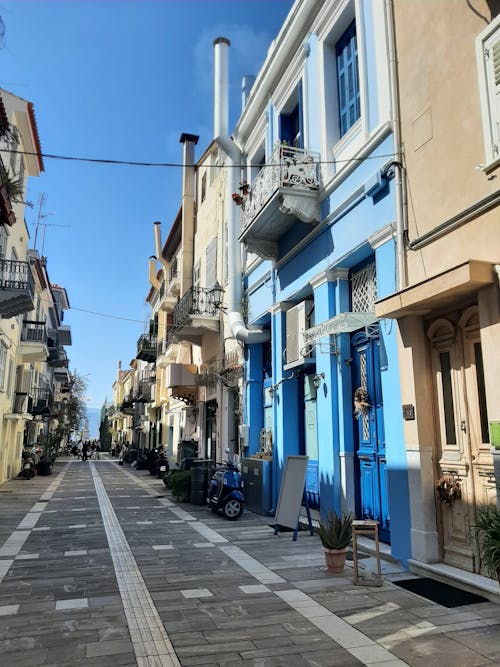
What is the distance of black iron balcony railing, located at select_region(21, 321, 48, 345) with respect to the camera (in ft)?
73.7

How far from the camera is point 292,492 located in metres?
8.45

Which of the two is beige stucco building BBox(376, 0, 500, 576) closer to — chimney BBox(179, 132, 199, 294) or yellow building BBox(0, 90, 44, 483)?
yellow building BBox(0, 90, 44, 483)

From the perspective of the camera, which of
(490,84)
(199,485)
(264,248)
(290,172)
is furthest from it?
(199,485)

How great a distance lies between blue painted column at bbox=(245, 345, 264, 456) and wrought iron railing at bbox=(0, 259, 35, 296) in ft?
22.7

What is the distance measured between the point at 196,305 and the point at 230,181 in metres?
4.29

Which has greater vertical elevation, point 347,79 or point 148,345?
point 347,79

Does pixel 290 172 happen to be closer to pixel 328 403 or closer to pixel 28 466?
pixel 328 403

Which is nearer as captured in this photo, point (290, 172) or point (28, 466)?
point (290, 172)

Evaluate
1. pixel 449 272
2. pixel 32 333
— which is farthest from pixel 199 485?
pixel 32 333

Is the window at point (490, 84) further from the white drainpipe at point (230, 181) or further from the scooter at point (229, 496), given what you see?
the white drainpipe at point (230, 181)

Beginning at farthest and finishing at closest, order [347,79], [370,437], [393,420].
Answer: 1. [347,79]
2. [370,437]
3. [393,420]

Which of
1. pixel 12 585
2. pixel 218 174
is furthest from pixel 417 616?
pixel 218 174

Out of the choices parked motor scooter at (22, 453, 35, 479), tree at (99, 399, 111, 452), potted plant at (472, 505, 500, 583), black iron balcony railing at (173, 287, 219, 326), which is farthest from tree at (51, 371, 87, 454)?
→ potted plant at (472, 505, 500, 583)

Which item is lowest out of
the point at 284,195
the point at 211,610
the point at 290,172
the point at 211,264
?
the point at 211,610
